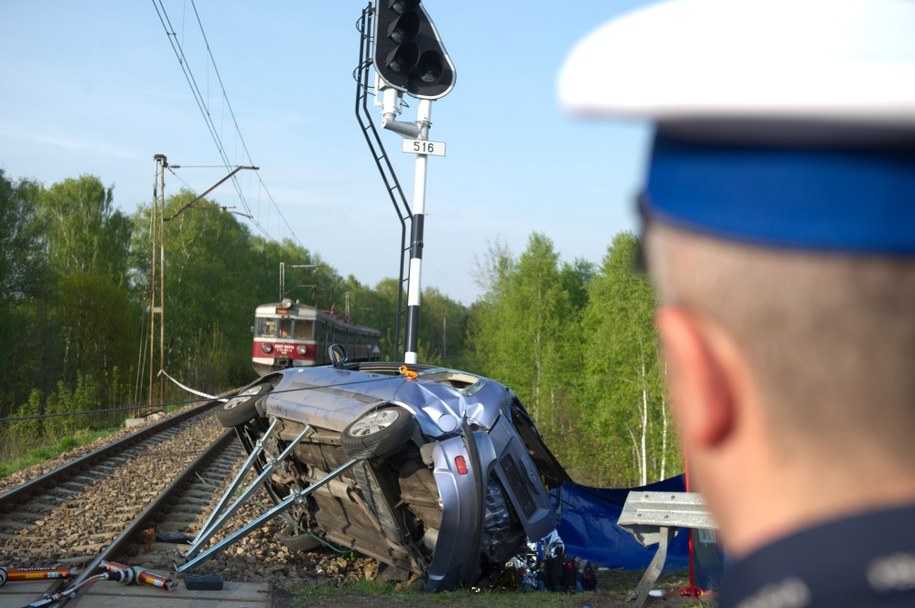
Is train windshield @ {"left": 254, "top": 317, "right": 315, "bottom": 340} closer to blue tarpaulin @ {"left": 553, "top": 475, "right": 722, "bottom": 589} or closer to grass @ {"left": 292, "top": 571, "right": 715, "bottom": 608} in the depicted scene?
blue tarpaulin @ {"left": 553, "top": 475, "right": 722, "bottom": 589}

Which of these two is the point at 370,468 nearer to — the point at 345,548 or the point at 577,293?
the point at 345,548

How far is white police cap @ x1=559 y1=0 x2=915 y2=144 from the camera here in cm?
78

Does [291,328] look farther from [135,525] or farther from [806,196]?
[806,196]

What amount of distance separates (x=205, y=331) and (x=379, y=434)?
6706 cm

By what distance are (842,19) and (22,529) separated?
10777mm

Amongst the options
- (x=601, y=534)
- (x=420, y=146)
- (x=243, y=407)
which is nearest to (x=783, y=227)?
(x=243, y=407)

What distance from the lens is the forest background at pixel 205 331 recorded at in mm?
42531

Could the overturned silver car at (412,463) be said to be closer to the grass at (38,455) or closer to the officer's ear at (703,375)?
the officer's ear at (703,375)

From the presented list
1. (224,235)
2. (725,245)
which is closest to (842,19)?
(725,245)

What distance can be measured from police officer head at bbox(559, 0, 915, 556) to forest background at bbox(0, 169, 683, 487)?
2282cm

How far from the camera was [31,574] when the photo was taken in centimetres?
728

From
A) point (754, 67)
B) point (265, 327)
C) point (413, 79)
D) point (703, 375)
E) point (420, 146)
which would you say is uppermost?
point (413, 79)

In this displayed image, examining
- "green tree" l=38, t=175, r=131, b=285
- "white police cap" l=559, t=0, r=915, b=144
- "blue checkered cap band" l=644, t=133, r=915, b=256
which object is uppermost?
"green tree" l=38, t=175, r=131, b=285

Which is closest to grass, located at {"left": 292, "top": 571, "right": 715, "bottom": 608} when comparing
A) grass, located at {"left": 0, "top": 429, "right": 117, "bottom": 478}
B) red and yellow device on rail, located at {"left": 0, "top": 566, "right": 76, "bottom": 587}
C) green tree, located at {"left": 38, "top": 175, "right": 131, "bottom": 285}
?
red and yellow device on rail, located at {"left": 0, "top": 566, "right": 76, "bottom": 587}
